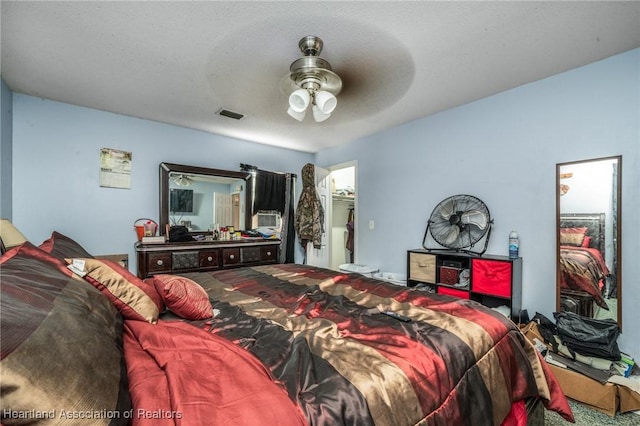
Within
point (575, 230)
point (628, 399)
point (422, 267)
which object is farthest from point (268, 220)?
point (628, 399)

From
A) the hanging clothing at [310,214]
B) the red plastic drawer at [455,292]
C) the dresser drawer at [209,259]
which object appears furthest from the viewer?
the hanging clothing at [310,214]

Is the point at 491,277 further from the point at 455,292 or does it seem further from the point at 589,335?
the point at 589,335

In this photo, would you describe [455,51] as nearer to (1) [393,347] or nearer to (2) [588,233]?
(2) [588,233]

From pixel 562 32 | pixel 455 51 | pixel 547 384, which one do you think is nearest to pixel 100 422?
pixel 547 384

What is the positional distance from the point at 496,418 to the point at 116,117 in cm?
398

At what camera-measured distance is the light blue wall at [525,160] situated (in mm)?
1865

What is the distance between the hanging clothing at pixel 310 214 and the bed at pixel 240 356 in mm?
2448

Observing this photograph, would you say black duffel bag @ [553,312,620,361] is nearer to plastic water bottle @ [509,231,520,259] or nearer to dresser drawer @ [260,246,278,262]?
plastic water bottle @ [509,231,520,259]

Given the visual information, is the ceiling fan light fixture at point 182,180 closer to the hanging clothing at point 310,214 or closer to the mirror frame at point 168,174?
the mirror frame at point 168,174

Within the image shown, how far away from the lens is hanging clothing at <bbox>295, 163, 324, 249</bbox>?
3.94 metres

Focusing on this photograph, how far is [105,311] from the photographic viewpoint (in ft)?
2.86

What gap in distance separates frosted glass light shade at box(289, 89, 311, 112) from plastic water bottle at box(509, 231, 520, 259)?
208cm

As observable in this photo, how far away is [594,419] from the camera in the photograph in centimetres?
155

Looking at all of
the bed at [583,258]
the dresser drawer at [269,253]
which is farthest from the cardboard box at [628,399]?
the dresser drawer at [269,253]
